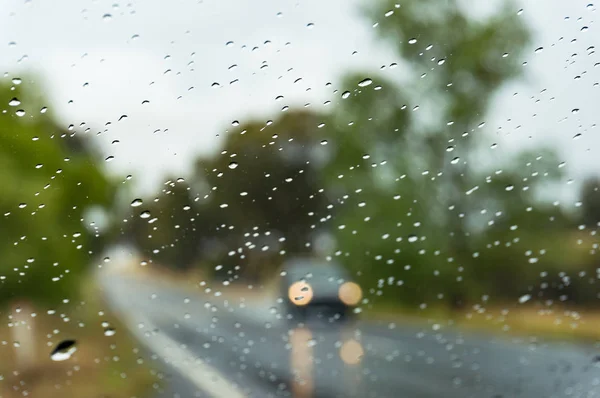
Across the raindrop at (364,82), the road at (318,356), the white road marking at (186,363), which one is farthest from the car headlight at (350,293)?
the raindrop at (364,82)

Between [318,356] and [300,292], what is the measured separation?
1.28m

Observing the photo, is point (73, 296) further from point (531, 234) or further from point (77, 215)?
point (531, 234)

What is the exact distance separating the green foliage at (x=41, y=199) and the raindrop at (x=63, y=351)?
9.3 inches

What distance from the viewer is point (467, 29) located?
5477 millimetres

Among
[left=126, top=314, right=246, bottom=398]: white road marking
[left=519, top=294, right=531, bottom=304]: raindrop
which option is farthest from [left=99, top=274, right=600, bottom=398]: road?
[left=519, top=294, right=531, bottom=304]: raindrop

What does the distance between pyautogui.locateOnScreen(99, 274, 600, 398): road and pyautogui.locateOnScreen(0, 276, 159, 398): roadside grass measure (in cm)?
15

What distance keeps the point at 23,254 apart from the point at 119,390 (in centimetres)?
94

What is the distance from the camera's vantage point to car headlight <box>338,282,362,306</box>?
475cm

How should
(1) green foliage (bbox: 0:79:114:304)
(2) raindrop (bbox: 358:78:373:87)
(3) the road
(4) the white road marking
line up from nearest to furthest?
(1) green foliage (bbox: 0:79:114:304), (4) the white road marking, (3) the road, (2) raindrop (bbox: 358:78:373:87)

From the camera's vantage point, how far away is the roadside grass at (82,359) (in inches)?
153

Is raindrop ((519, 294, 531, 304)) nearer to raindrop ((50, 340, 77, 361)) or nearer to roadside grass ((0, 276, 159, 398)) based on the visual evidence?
roadside grass ((0, 276, 159, 398))

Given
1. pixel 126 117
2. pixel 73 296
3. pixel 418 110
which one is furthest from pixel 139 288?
pixel 418 110

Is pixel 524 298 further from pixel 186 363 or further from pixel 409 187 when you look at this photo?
pixel 186 363

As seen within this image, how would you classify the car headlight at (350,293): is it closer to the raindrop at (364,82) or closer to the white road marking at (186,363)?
the white road marking at (186,363)
